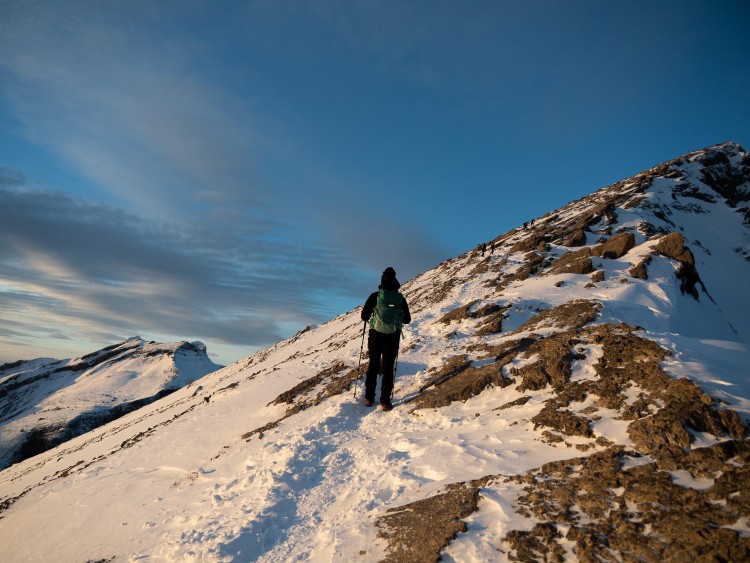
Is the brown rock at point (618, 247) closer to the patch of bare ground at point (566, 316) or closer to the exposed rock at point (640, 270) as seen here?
the exposed rock at point (640, 270)

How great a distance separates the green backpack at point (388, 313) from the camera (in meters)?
9.99

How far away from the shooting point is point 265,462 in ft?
26.3

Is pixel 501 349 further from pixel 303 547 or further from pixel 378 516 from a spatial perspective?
pixel 303 547

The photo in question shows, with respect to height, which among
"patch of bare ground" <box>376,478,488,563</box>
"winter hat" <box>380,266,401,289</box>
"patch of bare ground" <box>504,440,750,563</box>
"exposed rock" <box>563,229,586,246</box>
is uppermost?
"exposed rock" <box>563,229,586,246</box>

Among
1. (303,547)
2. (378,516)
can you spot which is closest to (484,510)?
(378,516)

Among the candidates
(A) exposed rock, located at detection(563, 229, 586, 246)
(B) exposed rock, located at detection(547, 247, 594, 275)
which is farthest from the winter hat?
(A) exposed rock, located at detection(563, 229, 586, 246)

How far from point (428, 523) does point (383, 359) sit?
502cm

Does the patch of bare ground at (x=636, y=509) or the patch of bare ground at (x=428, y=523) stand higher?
the patch of bare ground at (x=636, y=509)

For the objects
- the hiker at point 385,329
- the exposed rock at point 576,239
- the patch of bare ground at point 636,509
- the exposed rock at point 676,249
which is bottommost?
the patch of bare ground at point 636,509

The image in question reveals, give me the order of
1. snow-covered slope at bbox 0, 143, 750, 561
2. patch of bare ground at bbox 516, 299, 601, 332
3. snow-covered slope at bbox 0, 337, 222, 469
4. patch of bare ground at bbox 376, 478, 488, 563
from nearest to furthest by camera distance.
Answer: snow-covered slope at bbox 0, 143, 750, 561 → patch of bare ground at bbox 376, 478, 488, 563 → patch of bare ground at bbox 516, 299, 601, 332 → snow-covered slope at bbox 0, 337, 222, 469

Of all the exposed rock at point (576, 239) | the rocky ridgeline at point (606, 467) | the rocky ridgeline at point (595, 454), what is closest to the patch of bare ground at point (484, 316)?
the rocky ridgeline at point (595, 454)

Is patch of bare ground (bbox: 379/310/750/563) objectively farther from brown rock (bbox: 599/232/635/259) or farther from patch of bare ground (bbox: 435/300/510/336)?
brown rock (bbox: 599/232/635/259)

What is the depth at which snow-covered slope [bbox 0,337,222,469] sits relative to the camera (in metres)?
69.4

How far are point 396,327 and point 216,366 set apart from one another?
121 metres
